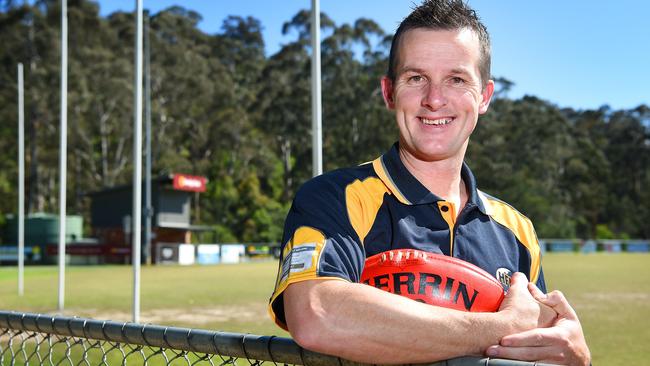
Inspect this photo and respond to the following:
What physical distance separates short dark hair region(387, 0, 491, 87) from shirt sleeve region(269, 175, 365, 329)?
0.39 meters

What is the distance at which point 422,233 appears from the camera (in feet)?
6.19

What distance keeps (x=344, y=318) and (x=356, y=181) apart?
0.43m

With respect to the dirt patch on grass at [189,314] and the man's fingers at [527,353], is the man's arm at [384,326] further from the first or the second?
the dirt patch on grass at [189,314]

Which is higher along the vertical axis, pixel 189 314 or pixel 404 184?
pixel 404 184

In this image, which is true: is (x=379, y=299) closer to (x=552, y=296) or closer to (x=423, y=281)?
(x=423, y=281)

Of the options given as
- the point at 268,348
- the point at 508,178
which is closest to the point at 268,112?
the point at 508,178

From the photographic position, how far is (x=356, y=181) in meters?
1.91

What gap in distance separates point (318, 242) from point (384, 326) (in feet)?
0.88

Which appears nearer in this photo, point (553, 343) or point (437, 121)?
point (553, 343)

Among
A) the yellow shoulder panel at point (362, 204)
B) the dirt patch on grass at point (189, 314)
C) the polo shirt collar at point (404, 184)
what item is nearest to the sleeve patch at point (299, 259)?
the yellow shoulder panel at point (362, 204)

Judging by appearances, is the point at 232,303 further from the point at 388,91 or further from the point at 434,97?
the point at 434,97

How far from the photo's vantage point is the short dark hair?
1.87 meters

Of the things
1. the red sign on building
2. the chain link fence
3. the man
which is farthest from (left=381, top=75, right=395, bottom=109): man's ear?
the red sign on building

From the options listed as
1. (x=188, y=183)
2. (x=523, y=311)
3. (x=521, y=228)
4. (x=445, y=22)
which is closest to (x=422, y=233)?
(x=523, y=311)
